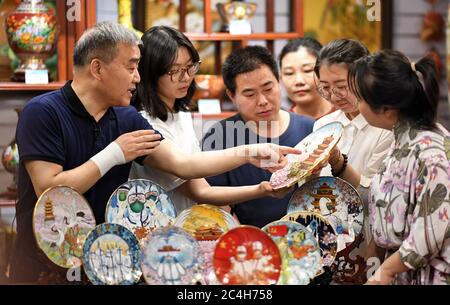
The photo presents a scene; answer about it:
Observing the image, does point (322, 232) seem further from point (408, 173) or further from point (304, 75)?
point (304, 75)

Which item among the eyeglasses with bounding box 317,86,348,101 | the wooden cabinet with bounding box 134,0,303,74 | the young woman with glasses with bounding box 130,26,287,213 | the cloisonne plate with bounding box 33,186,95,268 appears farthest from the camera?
the wooden cabinet with bounding box 134,0,303,74

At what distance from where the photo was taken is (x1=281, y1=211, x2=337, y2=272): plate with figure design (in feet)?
7.97

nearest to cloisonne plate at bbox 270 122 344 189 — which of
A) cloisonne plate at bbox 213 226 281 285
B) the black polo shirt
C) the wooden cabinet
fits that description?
cloisonne plate at bbox 213 226 281 285

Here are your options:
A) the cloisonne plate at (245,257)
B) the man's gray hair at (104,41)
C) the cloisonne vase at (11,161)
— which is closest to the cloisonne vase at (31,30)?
the cloisonne vase at (11,161)

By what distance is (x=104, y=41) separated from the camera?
249 cm

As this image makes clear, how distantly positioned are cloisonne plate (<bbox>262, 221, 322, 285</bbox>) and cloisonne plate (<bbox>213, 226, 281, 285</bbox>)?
0.26 ft

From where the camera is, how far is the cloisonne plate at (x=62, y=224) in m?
2.35

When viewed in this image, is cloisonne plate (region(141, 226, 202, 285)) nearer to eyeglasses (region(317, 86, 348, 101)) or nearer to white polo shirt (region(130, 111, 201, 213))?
white polo shirt (region(130, 111, 201, 213))

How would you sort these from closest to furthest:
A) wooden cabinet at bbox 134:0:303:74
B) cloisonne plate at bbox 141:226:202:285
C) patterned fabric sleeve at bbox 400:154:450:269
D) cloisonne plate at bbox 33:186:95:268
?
patterned fabric sleeve at bbox 400:154:450:269, cloisonne plate at bbox 141:226:202:285, cloisonne plate at bbox 33:186:95:268, wooden cabinet at bbox 134:0:303:74

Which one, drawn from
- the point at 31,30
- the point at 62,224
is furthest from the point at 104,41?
the point at 31,30

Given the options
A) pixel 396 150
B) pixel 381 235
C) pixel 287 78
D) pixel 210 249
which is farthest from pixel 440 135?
pixel 287 78

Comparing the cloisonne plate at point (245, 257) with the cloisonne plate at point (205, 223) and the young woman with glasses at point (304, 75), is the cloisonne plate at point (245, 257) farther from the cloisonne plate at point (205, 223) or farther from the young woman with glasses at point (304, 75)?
the young woman with glasses at point (304, 75)
